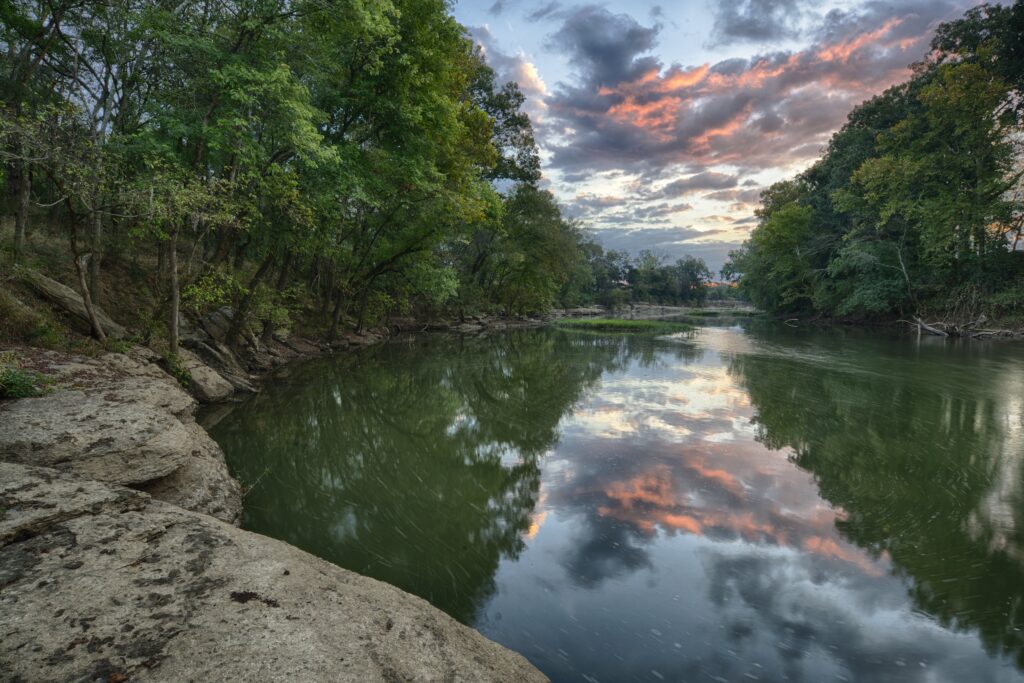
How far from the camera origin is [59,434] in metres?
4.84

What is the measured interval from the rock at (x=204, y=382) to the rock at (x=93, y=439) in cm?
515

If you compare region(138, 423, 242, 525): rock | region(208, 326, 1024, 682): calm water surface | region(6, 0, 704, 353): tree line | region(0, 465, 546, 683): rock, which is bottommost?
region(208, 326, 1024, 682): calm water surface

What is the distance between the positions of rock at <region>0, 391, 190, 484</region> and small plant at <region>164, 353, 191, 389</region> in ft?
16.6

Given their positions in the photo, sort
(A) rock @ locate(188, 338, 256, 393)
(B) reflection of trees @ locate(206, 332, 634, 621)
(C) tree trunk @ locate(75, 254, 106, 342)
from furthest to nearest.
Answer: (A) rock @ locate(188, 338, 256, 393) → (C) tree trunk @ locate(75, 254, 106, 342) → (B) reflection of trees @ locate(206, 332, 634, 621)

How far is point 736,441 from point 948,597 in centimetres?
478

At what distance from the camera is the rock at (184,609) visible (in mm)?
2197

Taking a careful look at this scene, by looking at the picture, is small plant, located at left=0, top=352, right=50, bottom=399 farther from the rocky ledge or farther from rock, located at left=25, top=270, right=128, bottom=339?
rock, located at left=25, top=270, right=128, bottom=339

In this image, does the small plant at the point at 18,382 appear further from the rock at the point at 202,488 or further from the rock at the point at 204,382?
the rock at the point at 204,382

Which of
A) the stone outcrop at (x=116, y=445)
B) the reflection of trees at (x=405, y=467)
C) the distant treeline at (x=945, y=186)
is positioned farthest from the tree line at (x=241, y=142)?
the distant treeline at (x=945, y=186)

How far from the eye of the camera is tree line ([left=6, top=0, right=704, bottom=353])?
29.4 feet

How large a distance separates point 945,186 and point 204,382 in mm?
46182

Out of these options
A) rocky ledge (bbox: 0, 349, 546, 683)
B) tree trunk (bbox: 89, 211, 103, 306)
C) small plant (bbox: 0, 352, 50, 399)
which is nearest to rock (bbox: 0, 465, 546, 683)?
rocky ledge (bbox: 0, 349, 546, 683)

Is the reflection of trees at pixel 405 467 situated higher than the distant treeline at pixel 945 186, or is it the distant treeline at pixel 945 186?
the distant treeline at pixel 945 186

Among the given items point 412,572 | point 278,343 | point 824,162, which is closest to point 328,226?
point 278,343
